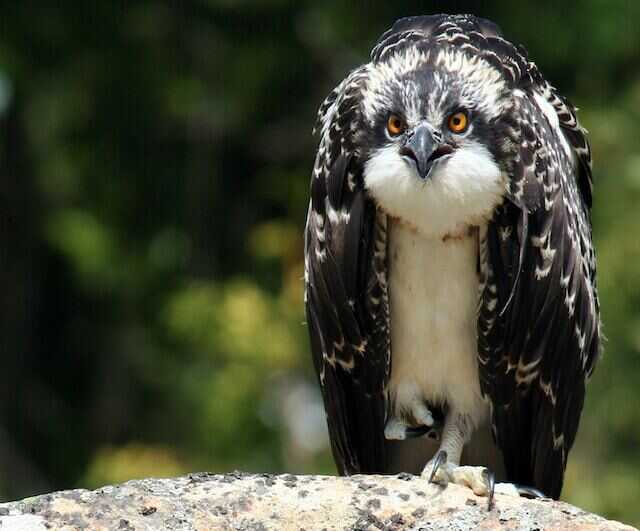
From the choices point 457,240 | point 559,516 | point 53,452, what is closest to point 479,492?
point 559,516

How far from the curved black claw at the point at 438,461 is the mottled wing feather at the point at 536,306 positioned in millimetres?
364

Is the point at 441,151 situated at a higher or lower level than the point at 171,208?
lower

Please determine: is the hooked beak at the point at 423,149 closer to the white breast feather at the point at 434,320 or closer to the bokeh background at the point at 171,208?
the white breast feather at the point at 434,320

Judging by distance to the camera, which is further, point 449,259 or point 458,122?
point 449,259

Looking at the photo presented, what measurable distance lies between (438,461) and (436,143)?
1177 millimetres

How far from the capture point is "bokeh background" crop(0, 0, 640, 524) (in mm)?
10711

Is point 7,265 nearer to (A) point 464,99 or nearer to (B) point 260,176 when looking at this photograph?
(B) point 260,176

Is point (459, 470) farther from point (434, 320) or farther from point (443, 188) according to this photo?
point (443, 188)

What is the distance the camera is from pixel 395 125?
5902mm

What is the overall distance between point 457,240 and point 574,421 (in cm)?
98

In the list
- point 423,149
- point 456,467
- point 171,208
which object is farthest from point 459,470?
point 171,208

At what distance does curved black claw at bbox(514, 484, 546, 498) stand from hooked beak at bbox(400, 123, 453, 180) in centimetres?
124

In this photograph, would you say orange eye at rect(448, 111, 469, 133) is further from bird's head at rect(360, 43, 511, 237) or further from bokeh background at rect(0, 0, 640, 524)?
bokeh background at rect(0, 0, 640, 524)

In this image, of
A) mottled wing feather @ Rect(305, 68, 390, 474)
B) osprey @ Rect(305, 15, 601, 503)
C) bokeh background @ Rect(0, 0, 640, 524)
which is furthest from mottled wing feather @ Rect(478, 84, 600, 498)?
bokeh background @ Rect(0, 0, 640, 524)
